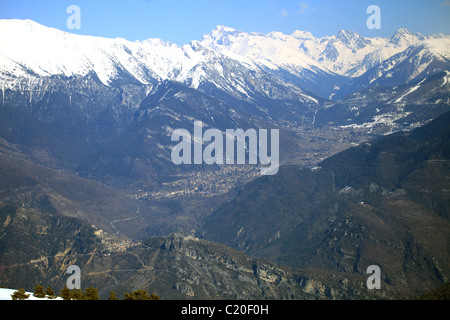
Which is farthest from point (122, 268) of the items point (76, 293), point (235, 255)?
point (76, 293)

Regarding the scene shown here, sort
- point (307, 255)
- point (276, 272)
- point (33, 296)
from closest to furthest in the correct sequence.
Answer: point (33, 296), point (276, 272), point (307, 255)

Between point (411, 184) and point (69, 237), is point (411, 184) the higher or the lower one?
the higher one

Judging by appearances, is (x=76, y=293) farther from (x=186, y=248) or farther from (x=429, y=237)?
(x=429, y=237)

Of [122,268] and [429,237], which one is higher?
[429,237]

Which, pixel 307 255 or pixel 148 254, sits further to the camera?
pixel 307 255
